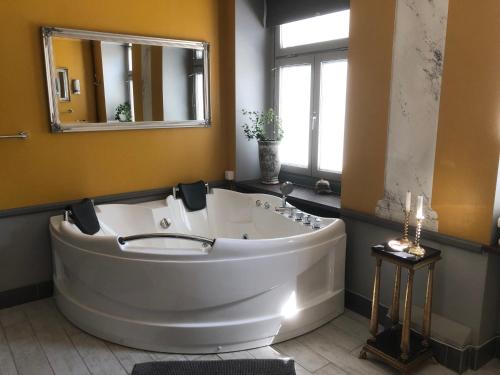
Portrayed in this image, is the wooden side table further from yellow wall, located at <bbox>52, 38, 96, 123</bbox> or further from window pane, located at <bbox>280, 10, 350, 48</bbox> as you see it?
yellow wall, located at <bbox>52, 38, 96, 123</bbox>

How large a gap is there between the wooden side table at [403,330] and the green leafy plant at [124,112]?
1.99 metres

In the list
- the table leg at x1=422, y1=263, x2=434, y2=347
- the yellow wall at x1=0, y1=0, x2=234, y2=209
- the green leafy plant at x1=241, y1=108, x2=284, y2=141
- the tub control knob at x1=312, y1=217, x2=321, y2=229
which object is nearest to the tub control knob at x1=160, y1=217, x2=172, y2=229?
the yellow wall at x1=0, y1=0, x2=234, y2=209

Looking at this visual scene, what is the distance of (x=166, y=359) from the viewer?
229 centimetres

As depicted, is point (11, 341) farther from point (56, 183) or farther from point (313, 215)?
point (313, 215)

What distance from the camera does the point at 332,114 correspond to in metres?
3.29

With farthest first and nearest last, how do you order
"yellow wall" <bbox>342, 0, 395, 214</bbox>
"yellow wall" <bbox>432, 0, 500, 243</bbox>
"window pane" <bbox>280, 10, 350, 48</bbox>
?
1. "window pane" <bbox>280, 10, 350, 48</bbox>
2. "yellow wall" <bbox>342, 0, 395, 214</bbox>
3. "yellow wall" <bbox>432, 0, 500, 243</bbox>

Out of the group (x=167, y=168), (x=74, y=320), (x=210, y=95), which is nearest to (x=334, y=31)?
(x=210, y=95)

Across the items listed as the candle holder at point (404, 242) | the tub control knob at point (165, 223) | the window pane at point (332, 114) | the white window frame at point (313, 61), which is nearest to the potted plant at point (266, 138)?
the white window frame at point (313, 61)

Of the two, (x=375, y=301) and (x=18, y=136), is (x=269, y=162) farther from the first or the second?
(x=18, y=136)

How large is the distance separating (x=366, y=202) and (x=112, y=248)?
151 cm

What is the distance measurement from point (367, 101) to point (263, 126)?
4.17 feet

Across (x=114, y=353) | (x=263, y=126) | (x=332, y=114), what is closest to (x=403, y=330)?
(x=114, y=353)

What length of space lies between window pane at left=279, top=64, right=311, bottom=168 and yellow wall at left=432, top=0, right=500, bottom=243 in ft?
4.69

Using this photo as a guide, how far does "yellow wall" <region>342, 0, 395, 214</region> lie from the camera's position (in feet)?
7.96
